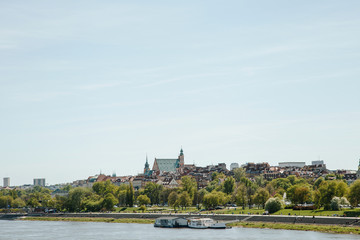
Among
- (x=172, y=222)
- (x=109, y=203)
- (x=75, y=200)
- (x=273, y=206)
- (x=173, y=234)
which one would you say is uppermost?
(x=75, y=200)

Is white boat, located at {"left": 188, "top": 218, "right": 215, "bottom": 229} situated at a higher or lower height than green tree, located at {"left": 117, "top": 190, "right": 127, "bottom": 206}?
lower

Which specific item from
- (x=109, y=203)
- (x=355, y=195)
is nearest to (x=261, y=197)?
(x=355, y=195)

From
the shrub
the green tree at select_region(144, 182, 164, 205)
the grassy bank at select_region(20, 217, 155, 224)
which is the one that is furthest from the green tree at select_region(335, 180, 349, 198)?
the green tree at select_region(144, 182, 164, 205)

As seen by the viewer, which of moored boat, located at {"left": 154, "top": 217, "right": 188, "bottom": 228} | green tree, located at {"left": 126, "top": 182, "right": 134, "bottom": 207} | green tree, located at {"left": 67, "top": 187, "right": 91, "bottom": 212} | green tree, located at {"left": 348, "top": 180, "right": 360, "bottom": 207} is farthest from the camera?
green tree, located at {"left": 67, "top": 187, "right": 91, "bottom": 212}

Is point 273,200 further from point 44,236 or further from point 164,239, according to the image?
point 44,236

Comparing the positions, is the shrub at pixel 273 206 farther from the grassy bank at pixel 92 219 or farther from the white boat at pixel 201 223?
the grassy bank at pixel 92 219

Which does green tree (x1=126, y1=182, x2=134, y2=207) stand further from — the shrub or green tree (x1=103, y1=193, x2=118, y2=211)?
the shrub

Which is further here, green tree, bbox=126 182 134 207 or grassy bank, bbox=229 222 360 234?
green tree, bbox=126 182 134 207

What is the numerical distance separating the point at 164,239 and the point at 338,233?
27.2m

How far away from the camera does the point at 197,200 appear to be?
164 meters

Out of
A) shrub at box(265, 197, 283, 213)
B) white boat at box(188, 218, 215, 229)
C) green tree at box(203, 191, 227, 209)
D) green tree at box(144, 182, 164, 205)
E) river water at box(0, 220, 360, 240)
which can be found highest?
green tree at box(144, 182, 164, 205)

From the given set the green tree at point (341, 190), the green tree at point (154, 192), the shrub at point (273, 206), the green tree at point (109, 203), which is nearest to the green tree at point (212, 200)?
the shrub at point (273, 206)

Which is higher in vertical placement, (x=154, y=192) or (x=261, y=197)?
(x=154, y=192)

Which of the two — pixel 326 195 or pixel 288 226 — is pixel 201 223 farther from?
pixel 326 195
